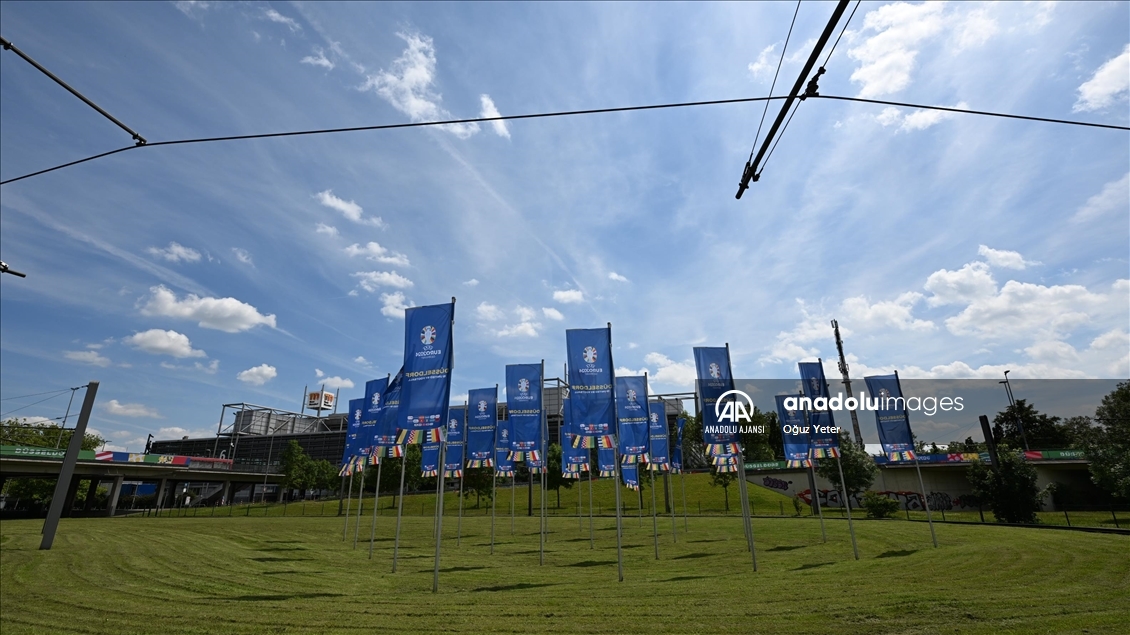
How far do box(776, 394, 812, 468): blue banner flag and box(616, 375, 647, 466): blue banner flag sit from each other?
6.40 meters

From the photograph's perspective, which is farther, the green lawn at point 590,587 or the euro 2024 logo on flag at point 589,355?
the euro 2024 logo on flag at point 589,355

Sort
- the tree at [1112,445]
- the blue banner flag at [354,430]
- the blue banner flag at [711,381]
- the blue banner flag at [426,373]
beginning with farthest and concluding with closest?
1. the tree at [1112,445]
2. the blue banner flag at [354,430]
3. the blue banner flag at [711,381]
4. the blue banner flag at [426,373]

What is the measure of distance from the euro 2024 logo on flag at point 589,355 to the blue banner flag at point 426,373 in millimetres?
5073

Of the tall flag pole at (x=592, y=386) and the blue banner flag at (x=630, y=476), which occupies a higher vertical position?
the tall flag pole at (x=592, y=386)

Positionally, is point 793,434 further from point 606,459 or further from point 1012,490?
point 1012,490

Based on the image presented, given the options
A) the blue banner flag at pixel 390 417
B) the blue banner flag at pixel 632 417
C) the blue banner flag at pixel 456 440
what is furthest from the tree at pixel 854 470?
the blue banner flag at pixel 390 417

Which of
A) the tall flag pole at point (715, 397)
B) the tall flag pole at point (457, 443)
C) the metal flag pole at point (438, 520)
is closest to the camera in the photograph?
the metal flag pole at point (438, 520)

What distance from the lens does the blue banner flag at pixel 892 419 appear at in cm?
2512

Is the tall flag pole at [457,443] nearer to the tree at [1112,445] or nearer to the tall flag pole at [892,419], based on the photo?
the tall flag pole at [892,419]

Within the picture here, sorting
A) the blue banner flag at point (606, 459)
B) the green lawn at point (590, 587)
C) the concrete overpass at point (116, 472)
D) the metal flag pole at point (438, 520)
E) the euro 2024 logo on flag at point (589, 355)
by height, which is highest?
the euro 2024 logo on flag at point (589, 355)

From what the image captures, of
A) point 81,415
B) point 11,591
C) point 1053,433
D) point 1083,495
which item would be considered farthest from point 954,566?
point 1053,433

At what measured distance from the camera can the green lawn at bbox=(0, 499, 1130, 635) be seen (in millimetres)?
11789

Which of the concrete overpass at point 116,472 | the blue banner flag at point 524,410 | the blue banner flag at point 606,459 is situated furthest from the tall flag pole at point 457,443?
the concrete overpass at point 116,472

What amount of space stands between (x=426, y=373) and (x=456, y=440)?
645 inches
